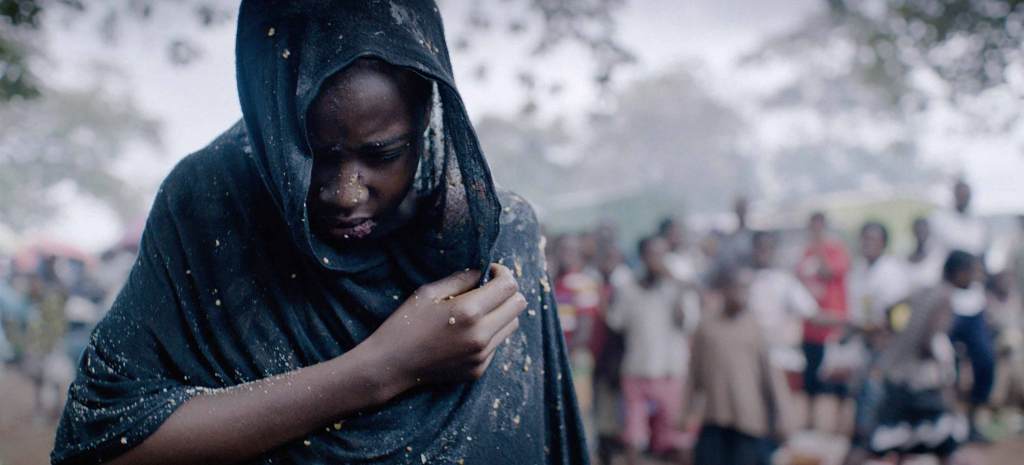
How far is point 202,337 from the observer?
1.40 m

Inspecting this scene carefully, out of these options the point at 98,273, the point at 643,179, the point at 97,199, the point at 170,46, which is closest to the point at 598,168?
the point at 643,179

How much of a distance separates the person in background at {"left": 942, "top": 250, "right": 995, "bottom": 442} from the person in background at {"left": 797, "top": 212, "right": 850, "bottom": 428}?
1.14m

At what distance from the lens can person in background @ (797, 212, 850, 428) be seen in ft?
23.5

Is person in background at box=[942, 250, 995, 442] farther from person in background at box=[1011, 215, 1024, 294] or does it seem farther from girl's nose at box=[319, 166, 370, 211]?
girl's nose at box=[319, 166, 370, 211]

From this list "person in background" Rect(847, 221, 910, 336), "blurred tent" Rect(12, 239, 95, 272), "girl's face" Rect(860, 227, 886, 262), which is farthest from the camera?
"blurred tent" Rect(12, 239, 95, 272)

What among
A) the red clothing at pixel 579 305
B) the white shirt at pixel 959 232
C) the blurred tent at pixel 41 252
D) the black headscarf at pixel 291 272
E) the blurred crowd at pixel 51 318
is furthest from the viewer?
the blurred tent at pixel 41 252

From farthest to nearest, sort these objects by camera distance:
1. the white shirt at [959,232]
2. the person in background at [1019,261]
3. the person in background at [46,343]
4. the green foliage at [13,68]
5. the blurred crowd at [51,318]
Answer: the person in background at [46,343] < the blurred crowd at [51,318] < the person in background at [1019,261] < the white shirt at [959,232] < the green foliage at [13,68]

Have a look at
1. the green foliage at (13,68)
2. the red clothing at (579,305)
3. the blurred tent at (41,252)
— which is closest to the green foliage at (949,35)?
the red clothing at (579,305)

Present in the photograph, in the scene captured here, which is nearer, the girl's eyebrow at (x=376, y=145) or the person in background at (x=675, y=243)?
the girl's eyebrow at (x=376, y=145)

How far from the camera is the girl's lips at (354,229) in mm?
1404

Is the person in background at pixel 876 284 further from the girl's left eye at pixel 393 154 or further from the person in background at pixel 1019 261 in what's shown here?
the girl's left eye at pixel 393 154

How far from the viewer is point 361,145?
4.49ft

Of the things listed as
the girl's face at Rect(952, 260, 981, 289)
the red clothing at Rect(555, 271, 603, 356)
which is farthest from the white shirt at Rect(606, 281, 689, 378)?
the girl's face at Rect(952, 260, 981, 289)

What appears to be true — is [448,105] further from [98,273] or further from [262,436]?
[98,273]
